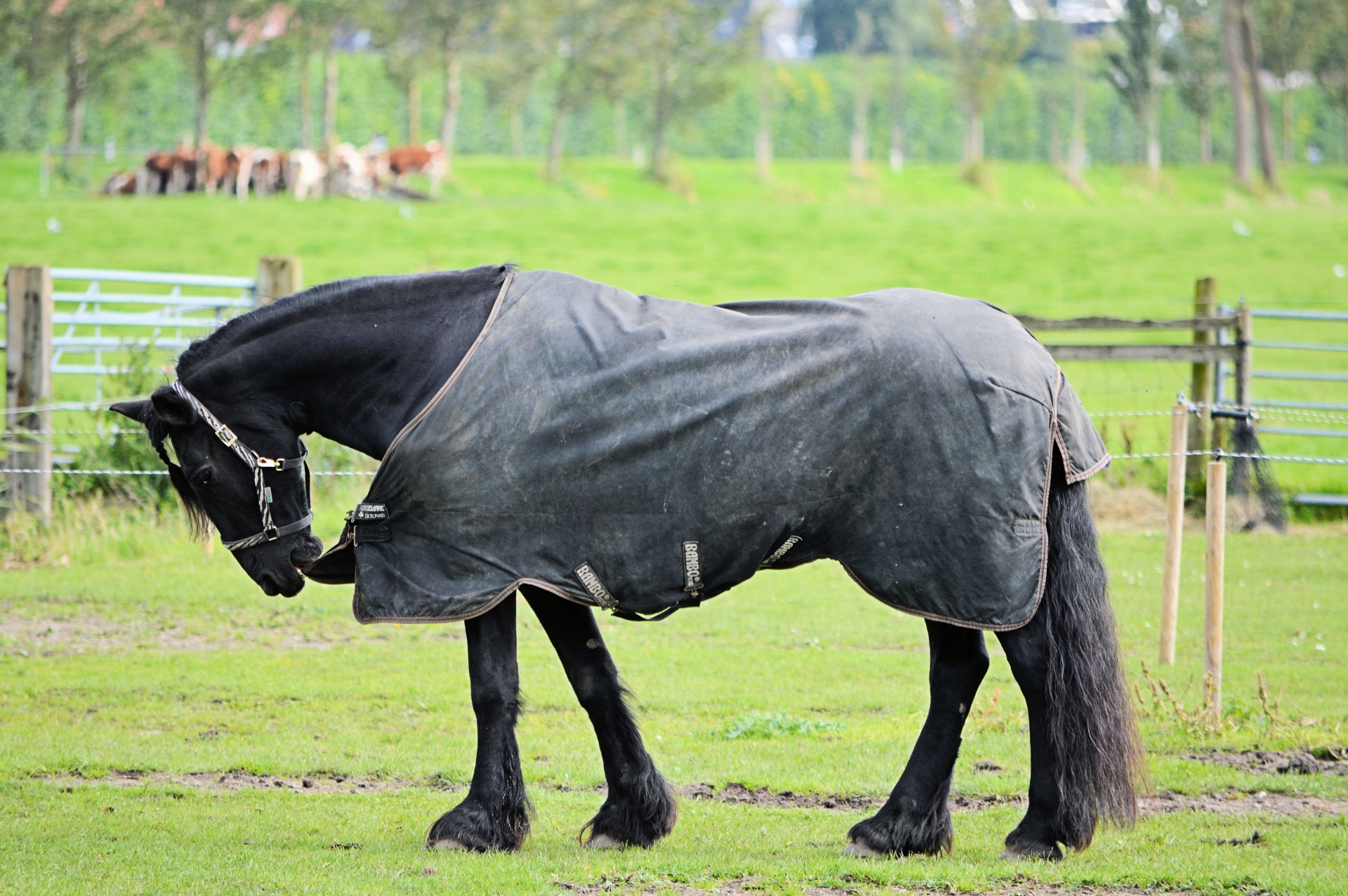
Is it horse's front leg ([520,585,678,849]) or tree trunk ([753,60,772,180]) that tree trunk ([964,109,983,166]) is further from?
horse's front leg ([520,585,678,849])

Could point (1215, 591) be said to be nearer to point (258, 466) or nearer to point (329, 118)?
point (258, 466)

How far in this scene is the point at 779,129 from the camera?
194 ft

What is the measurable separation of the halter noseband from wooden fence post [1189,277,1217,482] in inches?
331

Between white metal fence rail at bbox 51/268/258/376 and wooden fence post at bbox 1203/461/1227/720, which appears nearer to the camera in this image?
wooden fence post at bbox 1203/461/1227/720

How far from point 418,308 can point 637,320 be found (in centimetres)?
76

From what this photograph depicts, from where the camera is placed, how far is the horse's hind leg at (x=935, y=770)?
4.23m

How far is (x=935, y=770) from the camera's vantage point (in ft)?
14.0

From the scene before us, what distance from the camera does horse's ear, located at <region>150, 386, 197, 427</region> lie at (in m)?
4.20

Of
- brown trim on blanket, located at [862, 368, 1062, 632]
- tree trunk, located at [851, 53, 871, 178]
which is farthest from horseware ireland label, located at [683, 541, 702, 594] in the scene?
tree trunk, located at [851, 53, 871, 178]

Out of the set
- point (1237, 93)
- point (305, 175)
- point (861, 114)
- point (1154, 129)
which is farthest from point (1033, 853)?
point (1154, 129)

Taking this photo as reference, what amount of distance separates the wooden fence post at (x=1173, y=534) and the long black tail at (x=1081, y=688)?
2251 mm

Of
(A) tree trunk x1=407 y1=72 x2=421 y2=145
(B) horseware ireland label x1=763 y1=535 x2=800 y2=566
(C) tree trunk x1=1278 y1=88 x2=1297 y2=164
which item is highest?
(C) tree trunk x1=1278 y1=88 x2=1297 y2=164

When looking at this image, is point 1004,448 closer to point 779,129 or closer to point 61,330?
point 61,330

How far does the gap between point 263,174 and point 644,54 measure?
1574 centimetres
